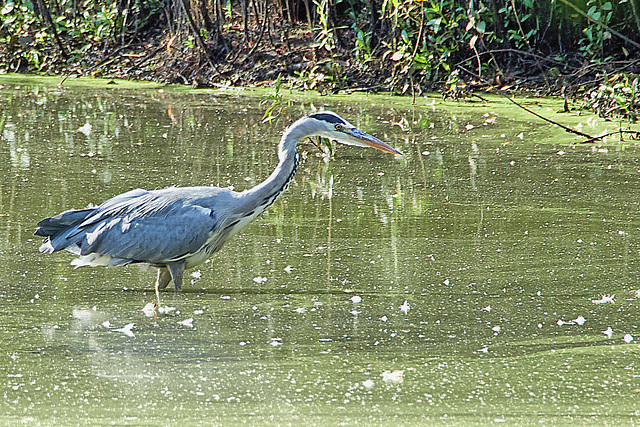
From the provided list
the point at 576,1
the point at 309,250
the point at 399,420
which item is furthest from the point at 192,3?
the point at 399,420

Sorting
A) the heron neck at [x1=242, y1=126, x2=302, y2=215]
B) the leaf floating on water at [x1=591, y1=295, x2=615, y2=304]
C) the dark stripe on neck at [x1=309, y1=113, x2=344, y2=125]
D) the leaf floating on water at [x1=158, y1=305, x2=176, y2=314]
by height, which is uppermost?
the dark stripe on neck at [x1=309, y1=113, x2=344, y2=125]

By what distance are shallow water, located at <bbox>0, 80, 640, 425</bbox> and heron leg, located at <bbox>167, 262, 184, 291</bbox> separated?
0.13 ft

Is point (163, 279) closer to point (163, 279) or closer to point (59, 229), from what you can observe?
point (163, 279)

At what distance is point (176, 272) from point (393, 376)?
4.35ft

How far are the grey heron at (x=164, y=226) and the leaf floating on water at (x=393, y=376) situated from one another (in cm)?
122

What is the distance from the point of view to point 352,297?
3.34 meters

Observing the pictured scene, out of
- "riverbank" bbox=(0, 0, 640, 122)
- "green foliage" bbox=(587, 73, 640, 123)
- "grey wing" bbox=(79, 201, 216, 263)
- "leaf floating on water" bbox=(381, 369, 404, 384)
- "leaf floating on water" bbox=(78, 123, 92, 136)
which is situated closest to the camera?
"leaf floating on water" bbox=(381, 369, 404, 384)

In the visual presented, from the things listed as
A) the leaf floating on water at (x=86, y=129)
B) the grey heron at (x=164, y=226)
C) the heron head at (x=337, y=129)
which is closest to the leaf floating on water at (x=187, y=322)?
the grey heron at (x=164, y=226)

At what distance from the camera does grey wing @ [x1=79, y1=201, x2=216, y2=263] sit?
3.47 m

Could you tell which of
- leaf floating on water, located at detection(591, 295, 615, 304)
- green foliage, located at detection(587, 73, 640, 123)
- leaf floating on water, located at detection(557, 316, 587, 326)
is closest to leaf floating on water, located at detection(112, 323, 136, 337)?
leaf floating on water, located at detection(557, 316, 587, 326)

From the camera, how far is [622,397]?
92.7 inches

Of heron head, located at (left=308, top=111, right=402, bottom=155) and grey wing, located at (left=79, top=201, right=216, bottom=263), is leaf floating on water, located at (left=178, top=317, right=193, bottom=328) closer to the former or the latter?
grey wing, located at (left=79, top=201, right=216, bottom=263)

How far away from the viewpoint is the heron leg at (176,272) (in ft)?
11.5

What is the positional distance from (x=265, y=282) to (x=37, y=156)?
3.21 m
